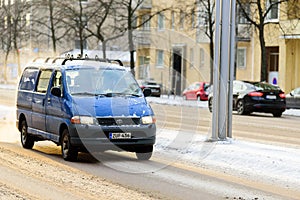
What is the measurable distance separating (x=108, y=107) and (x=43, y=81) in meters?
2.39

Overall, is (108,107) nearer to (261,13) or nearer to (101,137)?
(101,137)

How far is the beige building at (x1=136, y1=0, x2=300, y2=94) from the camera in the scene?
150 feet

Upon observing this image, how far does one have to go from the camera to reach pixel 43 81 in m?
14.9

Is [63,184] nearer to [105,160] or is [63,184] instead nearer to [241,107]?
[105,160]

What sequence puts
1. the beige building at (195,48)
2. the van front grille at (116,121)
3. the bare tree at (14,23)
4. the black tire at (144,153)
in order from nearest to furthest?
the van front grille at (116,121) < the black tire at (144,153) < the beige building at (195,48) < the bare tree at (14,23)

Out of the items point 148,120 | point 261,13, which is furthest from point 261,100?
point 148,120

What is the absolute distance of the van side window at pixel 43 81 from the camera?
1468 cm

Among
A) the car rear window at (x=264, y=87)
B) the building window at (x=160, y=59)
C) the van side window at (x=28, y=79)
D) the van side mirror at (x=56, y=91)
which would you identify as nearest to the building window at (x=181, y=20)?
the building window at (x=160, y=59)

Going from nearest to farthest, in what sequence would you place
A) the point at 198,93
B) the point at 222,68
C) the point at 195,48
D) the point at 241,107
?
1. the point at 222,68
2. the point at 241,107
3. the point at 198,93
4. the point at 195,48

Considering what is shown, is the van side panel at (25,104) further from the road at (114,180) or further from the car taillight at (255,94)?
the car taillight at (255,94)

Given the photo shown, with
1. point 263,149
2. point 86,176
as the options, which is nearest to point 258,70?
point 263,149

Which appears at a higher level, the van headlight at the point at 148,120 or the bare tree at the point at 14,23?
the bare tree at the point at 14,23

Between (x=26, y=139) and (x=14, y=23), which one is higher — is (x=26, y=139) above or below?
below

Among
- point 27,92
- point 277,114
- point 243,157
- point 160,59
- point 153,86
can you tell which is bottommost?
point 277,114
